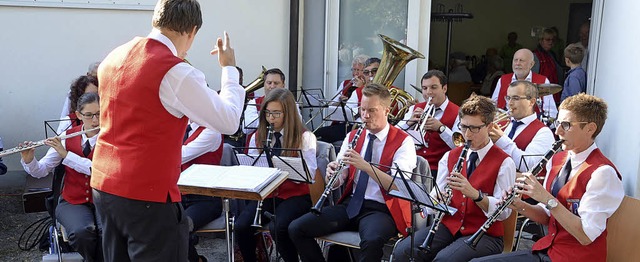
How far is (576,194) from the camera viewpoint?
9.69 ft

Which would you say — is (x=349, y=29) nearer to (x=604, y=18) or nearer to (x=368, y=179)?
(x=604, y=18)

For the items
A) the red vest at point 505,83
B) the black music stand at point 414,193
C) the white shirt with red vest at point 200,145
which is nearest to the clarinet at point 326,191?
the black music stand at point 414,193

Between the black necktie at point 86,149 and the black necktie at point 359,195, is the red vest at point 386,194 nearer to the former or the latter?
the black necktie at point 359,195

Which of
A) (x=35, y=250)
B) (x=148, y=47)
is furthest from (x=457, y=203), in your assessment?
(x=35, y=250)

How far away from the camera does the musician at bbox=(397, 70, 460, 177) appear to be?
192 inches

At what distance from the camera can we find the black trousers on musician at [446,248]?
10.9 feet

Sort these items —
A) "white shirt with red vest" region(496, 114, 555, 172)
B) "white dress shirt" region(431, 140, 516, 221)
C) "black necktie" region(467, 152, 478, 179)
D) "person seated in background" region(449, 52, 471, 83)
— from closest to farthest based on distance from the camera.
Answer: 1. "white dress shirt" region(431, 140, 516, 221)
2. "black necktie" region(467, 152, 478, 179)
3. "white shirt with red vest" region(496, 114, 555, 172)
4. "person seated in background" region(449, 52, 471, 83)

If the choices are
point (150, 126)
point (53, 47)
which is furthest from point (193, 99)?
point (53, 47)

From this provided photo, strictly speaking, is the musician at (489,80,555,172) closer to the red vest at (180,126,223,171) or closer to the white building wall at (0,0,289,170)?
the red vest at (180,126,223,171)

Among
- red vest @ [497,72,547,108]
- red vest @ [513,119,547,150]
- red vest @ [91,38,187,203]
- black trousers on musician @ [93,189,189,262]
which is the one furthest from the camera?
red vest @ [497,72,547,108]

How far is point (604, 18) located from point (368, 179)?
9.03 feet

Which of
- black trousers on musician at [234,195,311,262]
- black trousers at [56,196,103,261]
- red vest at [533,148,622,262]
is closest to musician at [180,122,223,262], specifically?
black trousers on musician at [234,195,311,262]

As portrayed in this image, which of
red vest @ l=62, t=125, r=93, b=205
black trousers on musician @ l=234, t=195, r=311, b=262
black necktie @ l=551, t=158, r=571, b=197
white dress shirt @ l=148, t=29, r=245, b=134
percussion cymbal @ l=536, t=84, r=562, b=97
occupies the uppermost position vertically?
white dress shirt @ l=148, t=29, r=245, b=134

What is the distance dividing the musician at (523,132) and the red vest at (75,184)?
267 cm
